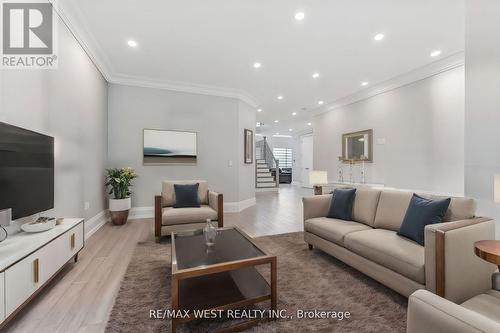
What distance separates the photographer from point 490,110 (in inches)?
85.8

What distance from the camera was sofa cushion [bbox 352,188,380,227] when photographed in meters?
2.61

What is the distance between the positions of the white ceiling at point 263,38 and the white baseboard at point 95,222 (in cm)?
263

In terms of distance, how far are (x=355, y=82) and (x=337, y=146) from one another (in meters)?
1.91

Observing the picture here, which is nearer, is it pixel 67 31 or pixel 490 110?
pixel 490 110

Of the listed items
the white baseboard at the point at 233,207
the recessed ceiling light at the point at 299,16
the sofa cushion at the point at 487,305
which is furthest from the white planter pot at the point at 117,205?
the sofa cushion at the point at 487,305

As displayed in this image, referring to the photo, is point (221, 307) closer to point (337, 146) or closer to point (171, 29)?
point (171, 29)

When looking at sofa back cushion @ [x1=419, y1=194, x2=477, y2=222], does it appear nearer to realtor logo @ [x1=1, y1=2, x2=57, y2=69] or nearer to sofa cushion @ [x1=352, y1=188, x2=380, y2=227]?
sofa cushion @ [x1=352, y1=188, x2=380, y2=227]

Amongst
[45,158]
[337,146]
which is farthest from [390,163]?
[45,158]

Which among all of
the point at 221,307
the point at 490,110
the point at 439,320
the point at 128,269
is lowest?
the point at 128,269

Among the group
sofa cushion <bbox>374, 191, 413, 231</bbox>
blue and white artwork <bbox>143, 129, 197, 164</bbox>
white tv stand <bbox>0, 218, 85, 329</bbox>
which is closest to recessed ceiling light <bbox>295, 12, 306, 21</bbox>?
sofa cushion <bbox>374, 191, 413, 231</bbox>

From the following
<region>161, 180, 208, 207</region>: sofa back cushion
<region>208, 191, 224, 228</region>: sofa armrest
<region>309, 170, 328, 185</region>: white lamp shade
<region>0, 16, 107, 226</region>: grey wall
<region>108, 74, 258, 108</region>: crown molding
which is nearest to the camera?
<region>0, 16, 107, 226</region>: grey wall

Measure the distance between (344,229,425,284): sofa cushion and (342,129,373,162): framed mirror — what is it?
11.5ft

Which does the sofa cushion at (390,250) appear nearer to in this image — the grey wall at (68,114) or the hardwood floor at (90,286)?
the hardwood floor at (90,286)

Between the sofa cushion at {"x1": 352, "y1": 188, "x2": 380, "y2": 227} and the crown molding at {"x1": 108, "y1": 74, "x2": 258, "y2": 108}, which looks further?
the crown molding at {"x1": 108, "y1": 74, "x2": 258, "y2": 108}
